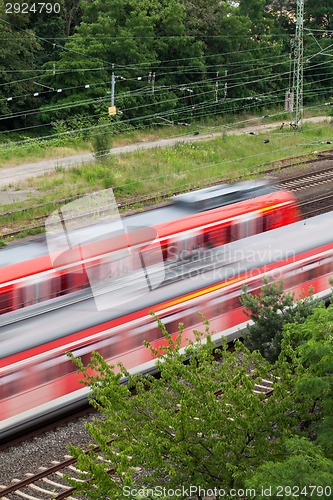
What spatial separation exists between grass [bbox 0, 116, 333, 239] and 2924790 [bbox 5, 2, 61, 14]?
12358mm

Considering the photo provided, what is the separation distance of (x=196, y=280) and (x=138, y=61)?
96.3 ft

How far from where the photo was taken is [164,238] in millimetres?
20828

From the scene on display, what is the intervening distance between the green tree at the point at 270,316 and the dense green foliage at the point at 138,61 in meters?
26.4

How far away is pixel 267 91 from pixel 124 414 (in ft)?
156

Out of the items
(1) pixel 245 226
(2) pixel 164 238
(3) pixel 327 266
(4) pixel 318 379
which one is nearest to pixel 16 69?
(1) pixel 245 226

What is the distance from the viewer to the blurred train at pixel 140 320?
14688 mm

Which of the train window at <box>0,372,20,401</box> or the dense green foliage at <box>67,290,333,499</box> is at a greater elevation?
the dense green foliage at <box>67,290,333,499</box>

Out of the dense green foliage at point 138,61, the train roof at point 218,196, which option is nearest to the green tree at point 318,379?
the train roof at point 218,196

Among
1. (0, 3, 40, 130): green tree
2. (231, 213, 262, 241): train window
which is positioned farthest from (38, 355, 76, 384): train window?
(0, 3, 40, 130): green tree

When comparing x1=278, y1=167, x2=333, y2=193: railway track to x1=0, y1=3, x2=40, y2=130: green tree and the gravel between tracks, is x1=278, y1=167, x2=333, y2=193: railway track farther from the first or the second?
the gravel between tracks

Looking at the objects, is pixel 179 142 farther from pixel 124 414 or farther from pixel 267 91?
pixel 124 414

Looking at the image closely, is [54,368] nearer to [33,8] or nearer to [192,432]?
[192,432]

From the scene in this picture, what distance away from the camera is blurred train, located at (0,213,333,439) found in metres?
14.7

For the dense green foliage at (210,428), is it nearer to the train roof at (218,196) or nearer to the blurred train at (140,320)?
the blurred train at (140,320)
